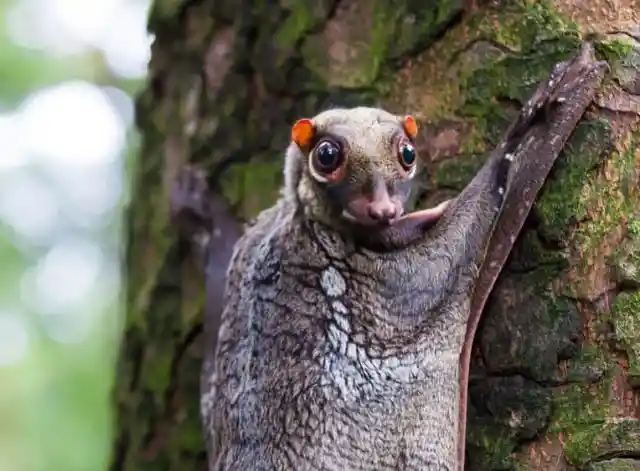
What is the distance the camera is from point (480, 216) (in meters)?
2.54

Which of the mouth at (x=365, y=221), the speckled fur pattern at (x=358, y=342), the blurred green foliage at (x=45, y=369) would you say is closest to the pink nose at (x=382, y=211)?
the mouth at (x=365, y=221)

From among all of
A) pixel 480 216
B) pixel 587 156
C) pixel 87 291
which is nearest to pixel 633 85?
pixel 587 156

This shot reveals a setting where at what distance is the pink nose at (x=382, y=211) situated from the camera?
2367mm

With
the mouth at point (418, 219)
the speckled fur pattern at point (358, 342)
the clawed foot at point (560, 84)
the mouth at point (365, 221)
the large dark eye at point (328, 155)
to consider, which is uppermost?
the clawed foot at point (560, 84)

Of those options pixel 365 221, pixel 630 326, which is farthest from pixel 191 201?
pixel 630 326

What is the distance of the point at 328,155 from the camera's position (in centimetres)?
249

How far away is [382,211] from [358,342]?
0.43m

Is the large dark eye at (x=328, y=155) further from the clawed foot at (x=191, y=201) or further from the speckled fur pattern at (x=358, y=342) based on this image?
the clawed foot at (x=191, y=201)

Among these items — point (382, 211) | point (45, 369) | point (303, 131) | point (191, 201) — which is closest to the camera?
point (382, 211)

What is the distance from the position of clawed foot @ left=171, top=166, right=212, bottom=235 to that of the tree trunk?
Answer: 6 cm

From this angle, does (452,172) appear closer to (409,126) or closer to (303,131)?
(409,126)

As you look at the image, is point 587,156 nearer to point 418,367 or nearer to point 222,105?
point 418,367

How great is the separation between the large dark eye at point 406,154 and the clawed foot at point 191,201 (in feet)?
3.85

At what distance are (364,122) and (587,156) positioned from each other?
666 mm
